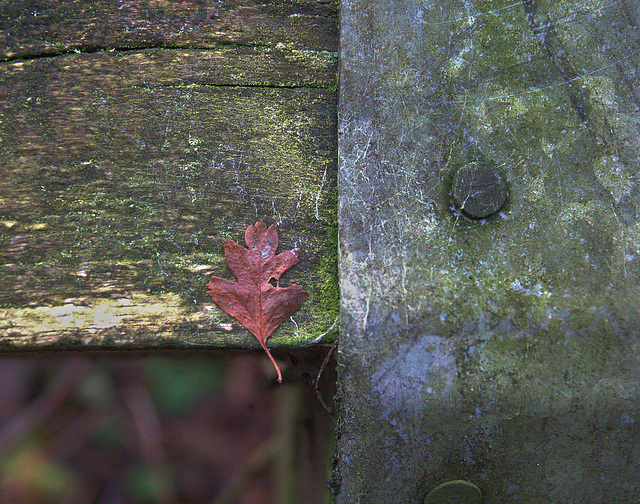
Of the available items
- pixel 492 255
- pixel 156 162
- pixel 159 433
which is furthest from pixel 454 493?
pixel 159 433

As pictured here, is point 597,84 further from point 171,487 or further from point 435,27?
point 171,487

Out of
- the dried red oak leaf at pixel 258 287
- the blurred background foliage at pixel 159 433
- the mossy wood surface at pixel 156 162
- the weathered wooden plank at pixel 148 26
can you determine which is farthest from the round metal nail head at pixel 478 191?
the blurred background foliage at pixel 159 433

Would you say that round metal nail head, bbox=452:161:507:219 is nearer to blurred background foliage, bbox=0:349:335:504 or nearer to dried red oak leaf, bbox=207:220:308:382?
dried red oak leaf, bbox=207:220:308:382

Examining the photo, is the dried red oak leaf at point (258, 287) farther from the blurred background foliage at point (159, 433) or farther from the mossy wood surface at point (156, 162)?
the blurred background foliage at point (159, 433)

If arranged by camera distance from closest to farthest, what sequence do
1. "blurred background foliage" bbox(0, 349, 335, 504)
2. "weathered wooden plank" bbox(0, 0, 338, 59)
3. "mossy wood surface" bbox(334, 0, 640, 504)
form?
"mossy wood surface" bbox(334, 0, 640, 504)
"weathered wooden plank" bbox(0, 0, 338, 59)
"blurred background foliage" bbox(0, 349, 335, 504)

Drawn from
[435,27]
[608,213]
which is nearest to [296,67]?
[435,27]

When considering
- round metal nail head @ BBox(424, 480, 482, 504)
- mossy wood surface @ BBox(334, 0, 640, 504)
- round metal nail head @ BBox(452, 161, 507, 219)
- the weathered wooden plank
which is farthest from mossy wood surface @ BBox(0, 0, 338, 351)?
round metal nail head @ BBox(424, 480, 482, 504)
